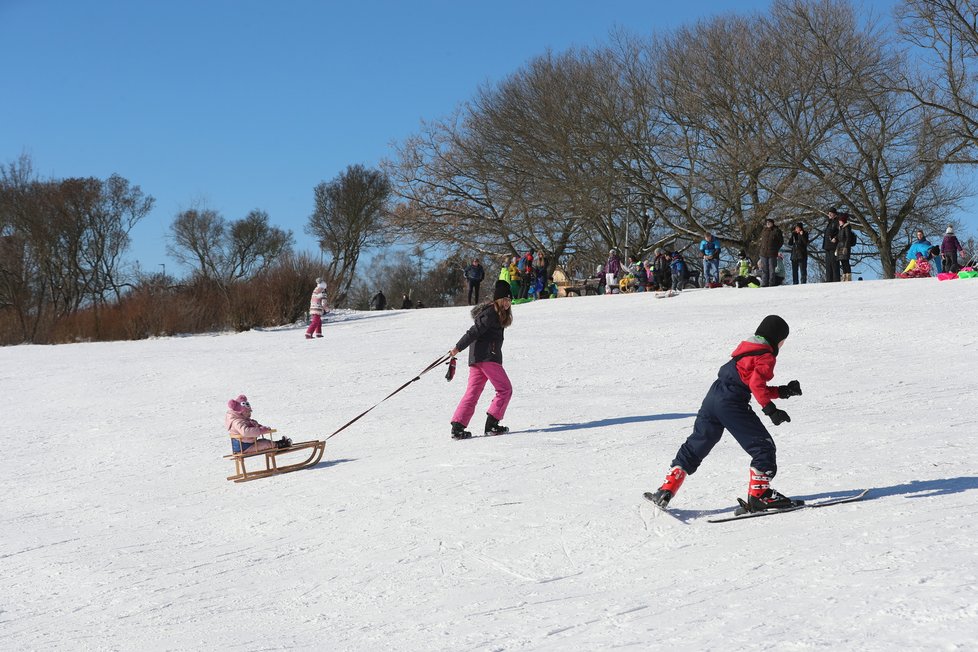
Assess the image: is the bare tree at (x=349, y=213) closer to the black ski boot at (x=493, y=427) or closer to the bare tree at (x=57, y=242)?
the bare tree at (x=57, y=242)

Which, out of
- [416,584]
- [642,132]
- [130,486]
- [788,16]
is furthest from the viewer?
[642,132]

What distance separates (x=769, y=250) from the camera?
71.4 feet

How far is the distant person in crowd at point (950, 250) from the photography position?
20.2 metres

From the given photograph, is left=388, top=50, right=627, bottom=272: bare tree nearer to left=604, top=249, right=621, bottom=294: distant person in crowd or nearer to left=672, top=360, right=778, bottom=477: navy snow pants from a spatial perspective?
left=604, top=249, right=621, bottom=294: distant person in crowd

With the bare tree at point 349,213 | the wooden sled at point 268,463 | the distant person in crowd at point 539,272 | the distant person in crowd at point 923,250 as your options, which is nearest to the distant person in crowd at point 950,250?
the distant person in crowd at point 923,250

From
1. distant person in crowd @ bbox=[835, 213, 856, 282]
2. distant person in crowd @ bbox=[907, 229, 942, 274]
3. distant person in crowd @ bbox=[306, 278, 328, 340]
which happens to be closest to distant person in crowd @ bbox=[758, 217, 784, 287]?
distant person in crowd @ bbox=[835, 213, 856, 282]

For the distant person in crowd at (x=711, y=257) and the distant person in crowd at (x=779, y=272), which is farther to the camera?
the distant person in crowd at (x=711, y=257)

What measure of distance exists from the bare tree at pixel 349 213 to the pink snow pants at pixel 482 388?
1632 inches

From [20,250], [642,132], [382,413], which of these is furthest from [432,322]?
[20,250]

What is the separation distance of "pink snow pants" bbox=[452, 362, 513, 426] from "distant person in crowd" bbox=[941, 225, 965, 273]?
14.9 meters

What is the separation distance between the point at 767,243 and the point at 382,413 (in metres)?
13.5

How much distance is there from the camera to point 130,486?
8273mm

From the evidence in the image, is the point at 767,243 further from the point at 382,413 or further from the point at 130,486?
the point at 130,486

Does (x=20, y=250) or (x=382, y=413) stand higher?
(x=20, y=250)
